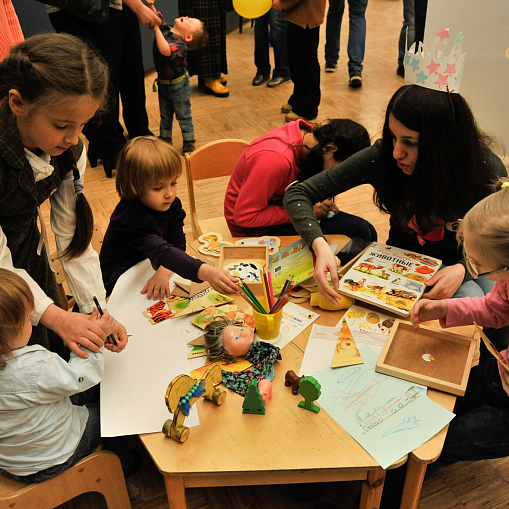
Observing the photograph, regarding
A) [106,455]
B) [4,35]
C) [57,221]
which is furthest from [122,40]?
[106,455]

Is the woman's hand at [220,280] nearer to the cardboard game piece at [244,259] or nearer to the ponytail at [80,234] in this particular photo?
the cardboard game piece at [244,259]

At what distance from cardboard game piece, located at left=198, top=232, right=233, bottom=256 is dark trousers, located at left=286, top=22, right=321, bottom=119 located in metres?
2.39

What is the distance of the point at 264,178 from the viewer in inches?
70.8

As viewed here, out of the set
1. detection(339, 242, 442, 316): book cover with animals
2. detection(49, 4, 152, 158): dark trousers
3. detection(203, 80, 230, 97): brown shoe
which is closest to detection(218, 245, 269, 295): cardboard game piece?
detection(339, 242, 442, 316): book cover with animals

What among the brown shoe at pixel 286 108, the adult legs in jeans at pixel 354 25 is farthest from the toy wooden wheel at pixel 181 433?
the adult legs in jeans at pixel 354 25

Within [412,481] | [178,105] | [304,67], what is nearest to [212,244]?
[412,481]

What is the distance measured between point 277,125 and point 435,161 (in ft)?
8.22

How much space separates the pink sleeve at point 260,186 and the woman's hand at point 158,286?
18.9 inches

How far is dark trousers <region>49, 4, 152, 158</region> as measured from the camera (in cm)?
260

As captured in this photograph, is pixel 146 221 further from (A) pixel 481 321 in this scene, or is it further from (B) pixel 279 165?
(A) pixel 481 321

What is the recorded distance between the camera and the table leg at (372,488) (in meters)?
1.01

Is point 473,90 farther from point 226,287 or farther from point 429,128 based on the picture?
point 226,287

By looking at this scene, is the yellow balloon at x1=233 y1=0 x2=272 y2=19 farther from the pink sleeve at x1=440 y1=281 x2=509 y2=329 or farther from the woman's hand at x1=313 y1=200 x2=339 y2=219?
the pink sleeve at x1=440 y1=281 x2=509 y2=329

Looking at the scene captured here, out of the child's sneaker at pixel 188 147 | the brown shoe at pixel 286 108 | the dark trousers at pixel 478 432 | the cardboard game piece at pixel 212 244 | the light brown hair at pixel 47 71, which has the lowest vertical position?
the child's sneaker at pixel 188 147
